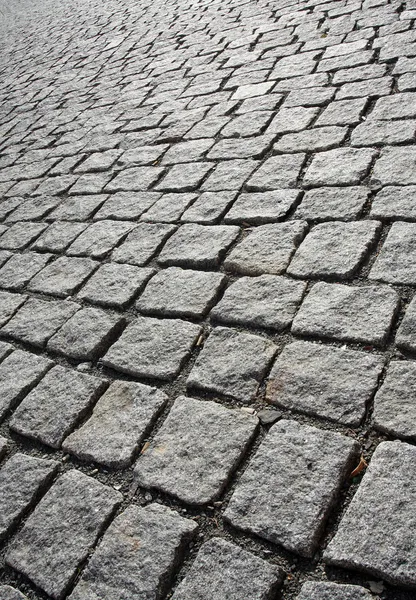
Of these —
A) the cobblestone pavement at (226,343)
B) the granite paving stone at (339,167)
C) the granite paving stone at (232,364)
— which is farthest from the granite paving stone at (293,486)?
the granite paving stone at (339,167)

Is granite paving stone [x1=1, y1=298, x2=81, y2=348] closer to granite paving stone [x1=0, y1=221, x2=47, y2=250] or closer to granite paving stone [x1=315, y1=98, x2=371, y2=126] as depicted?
granite paving stone [x1=0, y1=221, x2=47, y2=250]

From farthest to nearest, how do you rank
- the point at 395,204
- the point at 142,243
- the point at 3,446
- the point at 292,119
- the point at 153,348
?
the point at 292,119, the point at 142,243, the point at 395,204, the point at 153,348, the point at 3,446

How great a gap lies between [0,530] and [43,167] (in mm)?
3496

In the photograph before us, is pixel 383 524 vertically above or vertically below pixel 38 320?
below

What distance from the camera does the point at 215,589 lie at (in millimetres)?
1521

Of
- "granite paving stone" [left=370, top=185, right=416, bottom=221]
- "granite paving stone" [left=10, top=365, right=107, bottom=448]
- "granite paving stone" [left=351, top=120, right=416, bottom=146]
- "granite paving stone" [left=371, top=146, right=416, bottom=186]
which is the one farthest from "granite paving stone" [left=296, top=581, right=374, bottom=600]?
"granite paving stone" [left=351, top=120, right=416, bottom=146]

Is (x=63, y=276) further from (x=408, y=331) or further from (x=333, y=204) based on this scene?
(x=408, y=331)

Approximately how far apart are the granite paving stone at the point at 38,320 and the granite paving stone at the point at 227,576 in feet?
4.87

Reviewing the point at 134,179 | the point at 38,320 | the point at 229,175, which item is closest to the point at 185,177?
the point at 229,175

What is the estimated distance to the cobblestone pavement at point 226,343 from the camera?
161cm

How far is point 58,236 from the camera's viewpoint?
3568 mm

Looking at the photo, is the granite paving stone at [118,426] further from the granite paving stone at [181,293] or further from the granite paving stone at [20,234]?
the granite paving stone at [20,234]

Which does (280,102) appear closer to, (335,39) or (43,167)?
(335,39)

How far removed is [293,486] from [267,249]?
1297 mm
